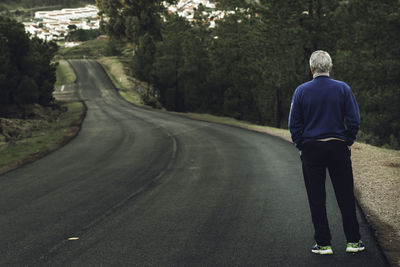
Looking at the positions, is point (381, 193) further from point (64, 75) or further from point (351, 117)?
point (64, 75)

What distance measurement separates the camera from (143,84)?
236ft

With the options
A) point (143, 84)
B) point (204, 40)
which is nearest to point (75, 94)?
point (143, 84)

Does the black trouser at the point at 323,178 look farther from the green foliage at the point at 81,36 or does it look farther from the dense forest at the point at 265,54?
the green foliage at the point at 81,36

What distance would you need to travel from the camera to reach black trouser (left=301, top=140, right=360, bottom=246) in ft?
15.0

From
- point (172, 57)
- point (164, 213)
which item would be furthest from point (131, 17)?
point (164, 213)

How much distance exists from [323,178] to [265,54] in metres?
37.0

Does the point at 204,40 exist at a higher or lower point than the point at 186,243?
higher

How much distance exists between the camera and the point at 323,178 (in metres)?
4.72

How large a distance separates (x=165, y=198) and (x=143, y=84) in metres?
65.5

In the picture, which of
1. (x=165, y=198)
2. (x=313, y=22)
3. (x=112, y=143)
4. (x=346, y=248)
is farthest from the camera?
(x=313, y=22)

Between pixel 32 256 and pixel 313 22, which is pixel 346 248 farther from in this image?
pixel 313 22

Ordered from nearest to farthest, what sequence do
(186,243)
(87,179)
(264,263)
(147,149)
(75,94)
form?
(264,263), (186,243), (87,179), (147,149), (75,94)

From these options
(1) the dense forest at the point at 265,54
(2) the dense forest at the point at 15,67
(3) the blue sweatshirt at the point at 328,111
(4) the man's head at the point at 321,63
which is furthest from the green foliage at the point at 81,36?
(3) the blue sweatshirt at the point at 328,111

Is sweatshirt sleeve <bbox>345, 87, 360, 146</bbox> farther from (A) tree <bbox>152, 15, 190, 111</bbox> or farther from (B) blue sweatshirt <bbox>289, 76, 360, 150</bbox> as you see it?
(A) tree <bbox>152, 15, 190, 111</bbox>
